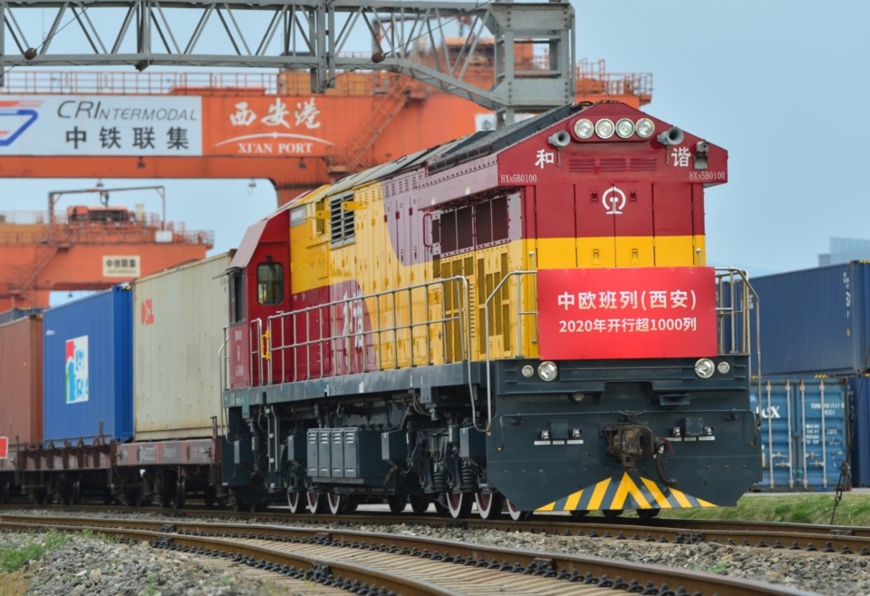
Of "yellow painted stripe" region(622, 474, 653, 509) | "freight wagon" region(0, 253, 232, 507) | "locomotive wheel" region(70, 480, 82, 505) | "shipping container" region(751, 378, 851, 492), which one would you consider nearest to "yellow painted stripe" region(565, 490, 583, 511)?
"yellow painted stripe" region(622, 474, 653, 509)

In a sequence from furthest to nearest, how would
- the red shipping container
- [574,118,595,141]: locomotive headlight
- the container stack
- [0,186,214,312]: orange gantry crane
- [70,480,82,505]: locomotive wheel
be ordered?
[0,186,214,312]: orange gantry crane, the red shipping container, [70,480,82,505]: locomotive wheel, the container stack, [574,118,595,141]: locomotive headlight

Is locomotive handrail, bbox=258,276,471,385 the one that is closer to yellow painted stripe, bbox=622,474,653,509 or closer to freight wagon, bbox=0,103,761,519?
freight wagon, bbox=0,103,761,519

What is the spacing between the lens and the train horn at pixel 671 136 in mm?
14250

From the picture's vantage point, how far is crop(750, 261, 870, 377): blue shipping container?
88.5 ft

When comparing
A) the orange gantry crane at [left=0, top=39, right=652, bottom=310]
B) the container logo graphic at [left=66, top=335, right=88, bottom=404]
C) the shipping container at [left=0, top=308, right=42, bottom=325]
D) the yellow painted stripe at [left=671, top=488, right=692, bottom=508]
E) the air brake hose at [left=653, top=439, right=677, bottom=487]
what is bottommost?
the yellow painted stripe at [left=671, top=488, right=692, bottom=508]

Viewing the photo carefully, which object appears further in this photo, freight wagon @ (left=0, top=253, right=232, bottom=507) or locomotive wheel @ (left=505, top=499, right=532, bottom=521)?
freight wagon @ (left=0, top=253, right=232, bottom=507)

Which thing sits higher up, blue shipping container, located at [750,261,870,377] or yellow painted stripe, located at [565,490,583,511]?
blue shipping container, located at [750,261,870,377]

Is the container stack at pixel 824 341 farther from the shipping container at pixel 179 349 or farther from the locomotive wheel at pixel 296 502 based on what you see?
the locomotive wheel at pixel 296 502

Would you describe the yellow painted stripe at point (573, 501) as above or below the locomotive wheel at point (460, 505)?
above

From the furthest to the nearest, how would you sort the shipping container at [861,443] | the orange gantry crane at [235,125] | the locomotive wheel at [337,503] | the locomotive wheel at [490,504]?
the orange gantry crane at [235,125], the shipping container at [861,443], the locomotive wheel at [337,503], the locomotive wheel at [490,504]

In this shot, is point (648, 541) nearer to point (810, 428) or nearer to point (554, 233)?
point (554, 233)

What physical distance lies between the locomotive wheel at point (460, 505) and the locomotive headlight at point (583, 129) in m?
3.89

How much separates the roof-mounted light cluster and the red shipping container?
1770 cm

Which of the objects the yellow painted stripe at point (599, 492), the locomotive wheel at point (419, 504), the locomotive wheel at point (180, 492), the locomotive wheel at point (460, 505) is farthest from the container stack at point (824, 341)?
the yellow painted stripe at point (599, 492)
